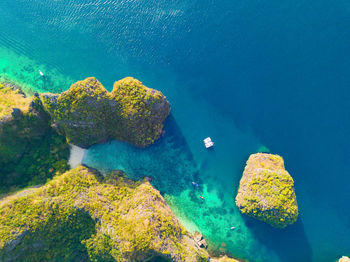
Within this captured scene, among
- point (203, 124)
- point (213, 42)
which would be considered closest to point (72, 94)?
point (203, 124)

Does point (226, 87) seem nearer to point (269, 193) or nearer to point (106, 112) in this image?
point (269, 193)

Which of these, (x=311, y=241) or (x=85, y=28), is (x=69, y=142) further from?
(x=311, y=241)

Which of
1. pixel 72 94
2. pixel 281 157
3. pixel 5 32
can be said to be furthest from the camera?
pixel 5 32

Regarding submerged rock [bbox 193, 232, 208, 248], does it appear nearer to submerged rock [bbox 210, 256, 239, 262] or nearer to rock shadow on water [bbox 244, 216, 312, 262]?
submerged rock [bbox 210, 256, 239, 262]

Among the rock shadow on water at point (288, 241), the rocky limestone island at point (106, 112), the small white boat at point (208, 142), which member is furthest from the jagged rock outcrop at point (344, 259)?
the rocky limestone island at point (106, 112)

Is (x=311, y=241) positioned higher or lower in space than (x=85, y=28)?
lower

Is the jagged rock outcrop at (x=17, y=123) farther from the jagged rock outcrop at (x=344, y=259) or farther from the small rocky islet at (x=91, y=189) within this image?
the jagged rock outcrop at (x=344, y=259)
